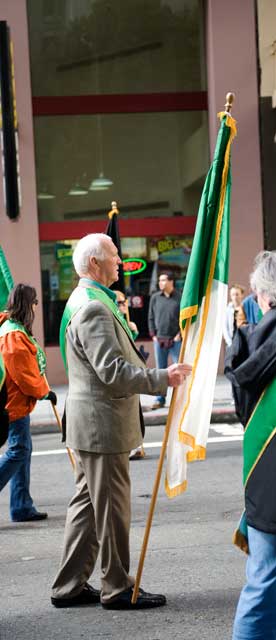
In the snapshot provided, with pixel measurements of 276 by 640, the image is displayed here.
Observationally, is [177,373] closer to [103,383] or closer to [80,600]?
[103,383]

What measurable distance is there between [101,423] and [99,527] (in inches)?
22.2

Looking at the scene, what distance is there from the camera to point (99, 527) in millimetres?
5109

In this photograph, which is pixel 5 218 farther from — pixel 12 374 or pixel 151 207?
pixel 12 374

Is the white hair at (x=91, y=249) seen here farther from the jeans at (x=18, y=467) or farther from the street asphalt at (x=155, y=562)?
the jeans at (x=18, y=467)

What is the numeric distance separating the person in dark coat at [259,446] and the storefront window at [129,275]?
14.0 metres

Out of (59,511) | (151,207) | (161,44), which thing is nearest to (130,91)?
(161,44)

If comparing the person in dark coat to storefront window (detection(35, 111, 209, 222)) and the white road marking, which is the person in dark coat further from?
storefront window (detection(35, 111, 209, 222))

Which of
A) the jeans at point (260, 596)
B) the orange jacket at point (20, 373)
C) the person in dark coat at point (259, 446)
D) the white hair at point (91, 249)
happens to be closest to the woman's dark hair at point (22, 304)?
the orange jacket at point (20, 373)

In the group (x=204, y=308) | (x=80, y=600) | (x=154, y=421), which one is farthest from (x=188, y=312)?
(x=154, y=421)

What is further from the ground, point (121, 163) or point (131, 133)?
point (131, 133)

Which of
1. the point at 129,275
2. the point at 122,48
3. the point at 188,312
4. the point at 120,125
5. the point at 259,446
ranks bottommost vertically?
the point at 129,275

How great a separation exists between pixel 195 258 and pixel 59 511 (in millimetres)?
3421

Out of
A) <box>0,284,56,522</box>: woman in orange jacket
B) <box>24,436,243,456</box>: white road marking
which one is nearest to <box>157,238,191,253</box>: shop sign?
<box>24,436,243,456</box>: white road marking

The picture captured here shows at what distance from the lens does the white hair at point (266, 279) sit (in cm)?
407
